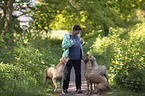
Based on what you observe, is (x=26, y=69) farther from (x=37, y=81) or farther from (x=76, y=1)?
(x=76, y=1)

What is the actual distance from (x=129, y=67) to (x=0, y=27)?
30.3ft

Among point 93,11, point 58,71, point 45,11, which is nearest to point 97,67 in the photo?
point 58,71

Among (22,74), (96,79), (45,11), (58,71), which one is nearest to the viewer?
(96,79)

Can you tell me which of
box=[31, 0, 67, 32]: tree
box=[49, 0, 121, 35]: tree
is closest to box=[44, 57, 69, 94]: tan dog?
box=[31, 0, 67, 32]: tree

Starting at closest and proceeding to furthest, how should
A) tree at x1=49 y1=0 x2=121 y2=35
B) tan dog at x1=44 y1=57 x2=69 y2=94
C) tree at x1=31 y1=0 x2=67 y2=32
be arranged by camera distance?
1. tan dog at x1=44 y1=57 x2=69 y2=94
2. tree at x1=31 y1=0 x2=67 y2=32
3. tree at x1=49 y1=0 x2=121 y2=35

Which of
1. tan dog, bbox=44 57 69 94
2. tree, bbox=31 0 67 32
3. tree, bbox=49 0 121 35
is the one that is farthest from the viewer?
tree, bbox=49 0 121 35

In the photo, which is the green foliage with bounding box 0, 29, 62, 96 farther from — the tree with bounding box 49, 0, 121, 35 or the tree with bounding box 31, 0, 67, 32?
the tree with bounding box 49, 0, 121, 35

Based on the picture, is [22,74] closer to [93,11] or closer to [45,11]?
[45,11]

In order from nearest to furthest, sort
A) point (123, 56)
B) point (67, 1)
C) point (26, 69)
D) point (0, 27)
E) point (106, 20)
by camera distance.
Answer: point (123, 56) < point (26, 69) < point (0, 27) < point (67, 1) < point (106, 20)

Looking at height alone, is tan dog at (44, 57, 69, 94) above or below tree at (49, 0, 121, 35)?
below

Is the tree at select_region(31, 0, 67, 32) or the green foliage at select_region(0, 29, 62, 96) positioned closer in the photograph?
the green foliage at select_region(0, 29, 62, 96)

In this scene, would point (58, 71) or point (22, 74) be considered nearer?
point (58, 71)

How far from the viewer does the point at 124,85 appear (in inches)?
300

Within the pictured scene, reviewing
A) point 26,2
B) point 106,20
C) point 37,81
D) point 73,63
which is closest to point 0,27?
point 26,2
